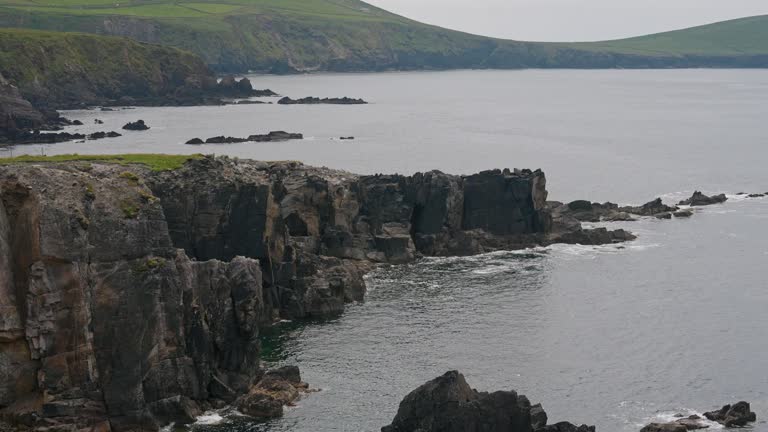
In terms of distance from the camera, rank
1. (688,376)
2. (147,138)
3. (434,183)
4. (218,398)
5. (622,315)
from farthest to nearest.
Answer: (147,138) < (434,183) < (622,315) < (688,376) < (218,398)

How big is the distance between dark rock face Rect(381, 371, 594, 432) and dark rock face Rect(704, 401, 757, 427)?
1075 centimetres

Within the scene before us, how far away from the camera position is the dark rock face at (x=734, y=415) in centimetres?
6088

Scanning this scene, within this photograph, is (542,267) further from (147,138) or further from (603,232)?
(147,138)

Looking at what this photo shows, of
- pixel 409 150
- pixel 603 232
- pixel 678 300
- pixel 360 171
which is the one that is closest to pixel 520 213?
pixel 603 232

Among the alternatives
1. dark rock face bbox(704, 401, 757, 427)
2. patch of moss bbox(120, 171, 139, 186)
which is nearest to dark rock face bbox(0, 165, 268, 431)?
patch of moss bbox(120, 171, 139, 186)

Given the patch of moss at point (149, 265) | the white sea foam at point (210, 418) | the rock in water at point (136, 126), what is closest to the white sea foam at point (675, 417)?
the white sea foam at point (210, 418)

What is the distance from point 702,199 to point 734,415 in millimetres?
75818

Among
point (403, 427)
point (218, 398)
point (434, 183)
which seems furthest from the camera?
point (434, 183)

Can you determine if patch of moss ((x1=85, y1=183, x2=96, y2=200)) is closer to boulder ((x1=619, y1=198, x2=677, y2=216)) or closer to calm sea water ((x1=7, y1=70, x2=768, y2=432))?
calm sea water ((x1=7, y1=70, x2=768, y2=432))

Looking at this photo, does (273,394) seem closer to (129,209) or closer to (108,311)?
(108,311)

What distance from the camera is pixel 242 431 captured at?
194 feet

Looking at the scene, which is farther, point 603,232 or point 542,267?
point 603,232

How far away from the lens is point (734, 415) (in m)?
61.3

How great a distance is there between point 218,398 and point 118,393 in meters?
6.88
